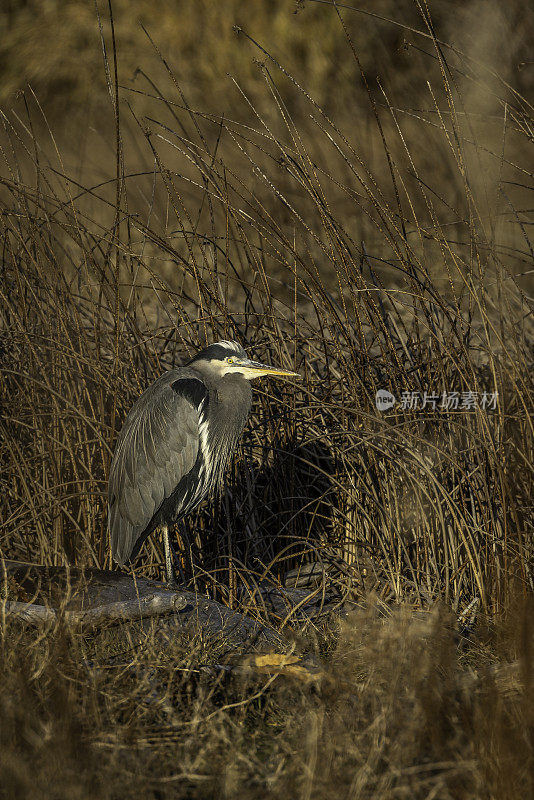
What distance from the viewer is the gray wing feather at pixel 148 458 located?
2.26m

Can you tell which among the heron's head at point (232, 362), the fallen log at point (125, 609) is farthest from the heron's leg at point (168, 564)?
the heron's head at point (232, 362)

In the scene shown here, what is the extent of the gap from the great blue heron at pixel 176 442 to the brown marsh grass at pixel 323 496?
13cm

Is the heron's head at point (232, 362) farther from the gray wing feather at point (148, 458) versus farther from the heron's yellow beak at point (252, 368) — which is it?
the gray wing feather at point (148, 458)

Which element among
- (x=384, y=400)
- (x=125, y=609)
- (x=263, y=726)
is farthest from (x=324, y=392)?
(x=263, y=726)

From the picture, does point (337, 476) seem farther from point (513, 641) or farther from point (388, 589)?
point (513, 641)

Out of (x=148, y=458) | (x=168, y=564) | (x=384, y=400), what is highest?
(x=384, y=400)

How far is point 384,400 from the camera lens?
7.84 feet

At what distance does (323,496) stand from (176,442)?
1.50 feet

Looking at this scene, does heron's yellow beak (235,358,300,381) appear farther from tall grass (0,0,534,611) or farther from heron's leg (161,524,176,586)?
heron's leg (161,524,176,586)

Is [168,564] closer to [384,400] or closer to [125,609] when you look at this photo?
[125,609]

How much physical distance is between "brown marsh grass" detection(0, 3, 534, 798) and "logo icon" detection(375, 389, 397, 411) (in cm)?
3

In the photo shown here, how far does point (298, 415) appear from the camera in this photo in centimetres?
257

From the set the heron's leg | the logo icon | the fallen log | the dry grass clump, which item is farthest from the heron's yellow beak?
the dry grass clump

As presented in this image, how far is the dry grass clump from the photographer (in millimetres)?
1109
